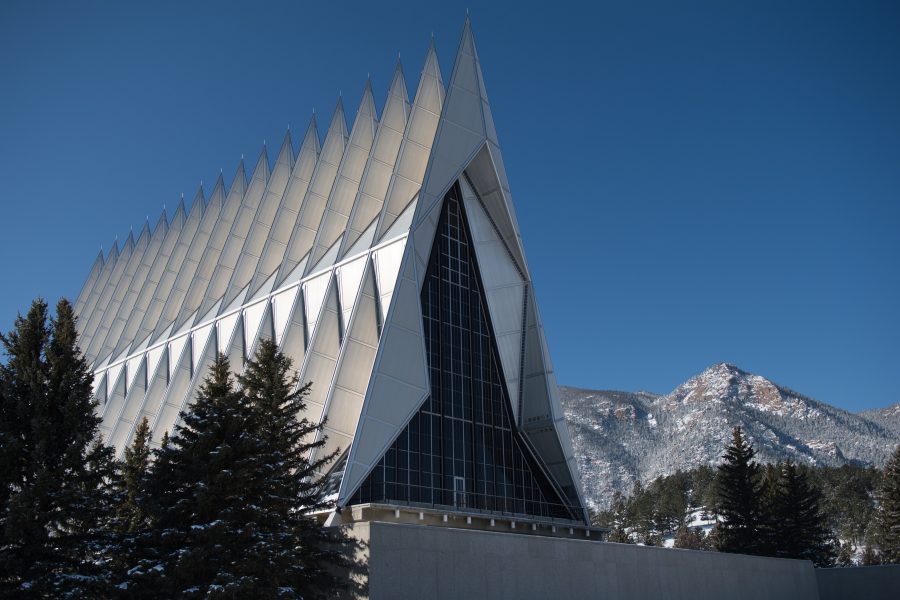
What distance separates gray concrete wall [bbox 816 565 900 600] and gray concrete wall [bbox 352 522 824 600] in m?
7.19

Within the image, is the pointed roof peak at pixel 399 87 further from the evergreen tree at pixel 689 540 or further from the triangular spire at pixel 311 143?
the evergreen tree at pixel 689 540

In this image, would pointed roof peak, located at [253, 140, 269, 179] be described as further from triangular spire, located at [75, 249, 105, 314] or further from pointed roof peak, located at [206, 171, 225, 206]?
triangular spire, located at [75, 249, 105, 314]

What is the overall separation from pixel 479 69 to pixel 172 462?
87.3 ft

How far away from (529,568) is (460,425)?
438 inches

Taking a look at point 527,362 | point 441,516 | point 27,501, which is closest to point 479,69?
point 527,362

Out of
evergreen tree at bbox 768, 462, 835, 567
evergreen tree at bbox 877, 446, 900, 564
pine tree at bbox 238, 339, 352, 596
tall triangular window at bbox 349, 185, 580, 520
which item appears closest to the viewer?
pine tree at bbox 238, 339, 352, 596

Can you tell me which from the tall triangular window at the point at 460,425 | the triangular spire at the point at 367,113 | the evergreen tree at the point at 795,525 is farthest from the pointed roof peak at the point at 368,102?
the evergreen tree at the point at 795,525

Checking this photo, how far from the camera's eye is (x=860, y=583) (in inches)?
1446

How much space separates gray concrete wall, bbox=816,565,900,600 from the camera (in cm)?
3603

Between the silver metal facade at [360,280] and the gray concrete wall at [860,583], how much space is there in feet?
42.5

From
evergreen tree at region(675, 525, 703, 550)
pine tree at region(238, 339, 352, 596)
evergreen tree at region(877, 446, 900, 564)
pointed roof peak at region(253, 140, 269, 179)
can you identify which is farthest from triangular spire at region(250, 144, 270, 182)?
evergreen tree at region(675, 525, 703, 550)

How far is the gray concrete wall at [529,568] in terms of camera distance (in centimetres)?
2142

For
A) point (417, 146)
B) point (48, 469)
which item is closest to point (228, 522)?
point (48, 469)

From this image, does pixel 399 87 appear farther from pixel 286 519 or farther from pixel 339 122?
pixel 286 519
